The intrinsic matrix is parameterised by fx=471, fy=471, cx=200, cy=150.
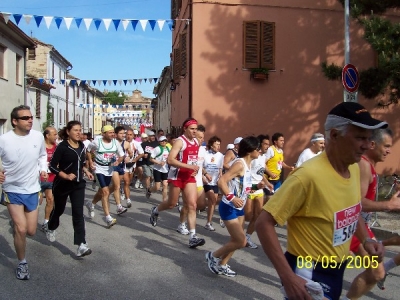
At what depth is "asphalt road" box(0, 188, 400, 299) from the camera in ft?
16.7

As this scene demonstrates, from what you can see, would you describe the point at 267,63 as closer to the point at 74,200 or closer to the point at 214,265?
the point at 74,200

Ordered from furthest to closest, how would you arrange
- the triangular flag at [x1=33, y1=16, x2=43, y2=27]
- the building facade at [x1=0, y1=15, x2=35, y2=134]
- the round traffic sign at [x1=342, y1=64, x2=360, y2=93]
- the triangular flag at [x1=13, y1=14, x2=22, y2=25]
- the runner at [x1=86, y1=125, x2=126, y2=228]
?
the building facade at [x1=0, y1=15, x2=35, y2=134] → the triangular flag at [x1=33, y1=16, x2=43, y2=27] → the triangular flag at [x1=13, y1=14, x2=22, y2=25] → the round traffic sign at [x1=342, y1=64, x2=360, y2=93] → the runner at [x1=86, y1=125, x2=126, y2=228]

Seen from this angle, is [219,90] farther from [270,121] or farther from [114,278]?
[114,278]

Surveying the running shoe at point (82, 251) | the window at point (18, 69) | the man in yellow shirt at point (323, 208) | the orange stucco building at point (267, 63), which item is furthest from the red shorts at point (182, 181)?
the window at point (18, 69)

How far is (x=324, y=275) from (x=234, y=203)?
2966mm

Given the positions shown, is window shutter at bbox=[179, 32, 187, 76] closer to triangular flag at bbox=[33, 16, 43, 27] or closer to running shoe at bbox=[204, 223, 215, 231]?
triangular flag at bbox=[33, 16, 43, 27]

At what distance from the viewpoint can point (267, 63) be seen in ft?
51.7

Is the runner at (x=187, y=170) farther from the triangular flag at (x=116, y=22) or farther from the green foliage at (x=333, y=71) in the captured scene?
the triangular flag at (x=116, y=22)

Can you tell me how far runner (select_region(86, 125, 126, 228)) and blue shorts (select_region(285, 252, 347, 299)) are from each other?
627cm

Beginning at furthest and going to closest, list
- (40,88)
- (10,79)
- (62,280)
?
(40,88) < (10,79) < (62,280)

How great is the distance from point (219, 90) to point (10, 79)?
490 inches

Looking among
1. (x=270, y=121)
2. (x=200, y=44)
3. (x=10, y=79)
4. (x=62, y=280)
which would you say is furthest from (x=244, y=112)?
(x=10, y=79)

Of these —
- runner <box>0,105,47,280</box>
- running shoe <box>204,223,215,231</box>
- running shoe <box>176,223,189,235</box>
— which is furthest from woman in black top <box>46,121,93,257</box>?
running shoe <box>204,223,215,231</box>

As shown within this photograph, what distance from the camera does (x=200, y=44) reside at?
1566 centimetres
